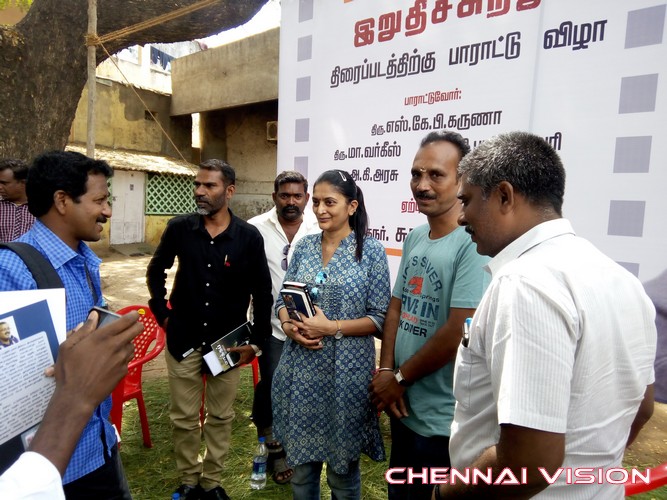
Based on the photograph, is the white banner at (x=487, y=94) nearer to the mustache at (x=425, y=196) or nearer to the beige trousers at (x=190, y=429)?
the mustache at (x=425, y=196)

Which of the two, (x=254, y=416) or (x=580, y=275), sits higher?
→ (x=580, y=275)

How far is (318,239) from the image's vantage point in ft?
7.36

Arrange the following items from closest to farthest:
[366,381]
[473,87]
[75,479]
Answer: [75,479]
[366,381]
[473,87]

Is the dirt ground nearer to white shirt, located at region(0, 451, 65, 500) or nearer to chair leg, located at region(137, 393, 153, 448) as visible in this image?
chair leg, located at region(137, 393, 153, 448)

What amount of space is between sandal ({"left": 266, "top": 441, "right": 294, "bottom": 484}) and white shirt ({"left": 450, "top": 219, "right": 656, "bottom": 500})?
2.07m

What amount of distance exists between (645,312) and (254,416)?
8.66ft

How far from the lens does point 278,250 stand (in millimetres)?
3207

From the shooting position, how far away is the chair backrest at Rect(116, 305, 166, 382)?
A: 10.2ft

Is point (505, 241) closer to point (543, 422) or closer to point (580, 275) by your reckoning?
point (580, 275)

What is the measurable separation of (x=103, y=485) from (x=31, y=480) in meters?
1.05

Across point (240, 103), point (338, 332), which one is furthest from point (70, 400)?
point (240, 103)

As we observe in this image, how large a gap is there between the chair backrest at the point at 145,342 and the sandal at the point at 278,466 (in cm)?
106

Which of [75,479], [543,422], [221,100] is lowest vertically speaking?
[75,479]

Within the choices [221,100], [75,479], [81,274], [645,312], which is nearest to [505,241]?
[645,312]
